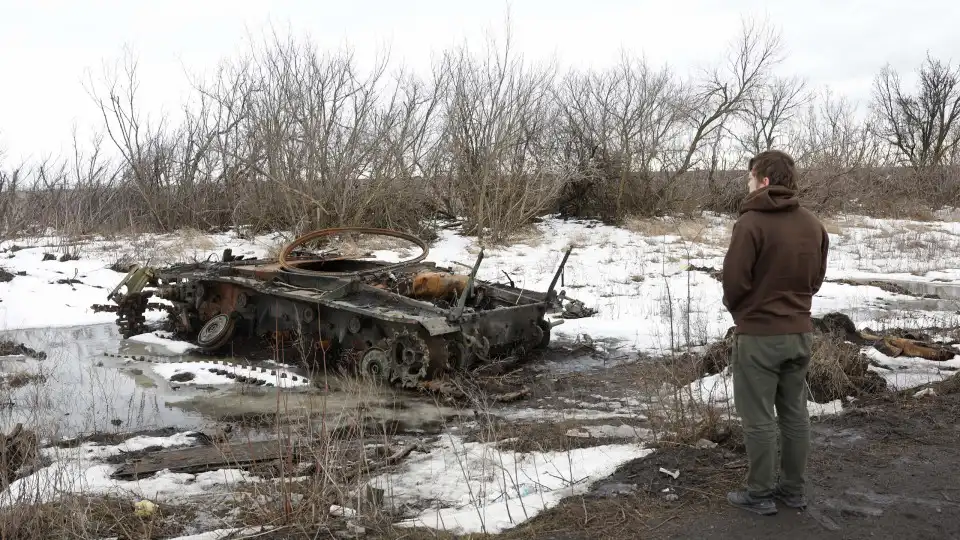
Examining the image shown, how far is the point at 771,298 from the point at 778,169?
1.89 ft

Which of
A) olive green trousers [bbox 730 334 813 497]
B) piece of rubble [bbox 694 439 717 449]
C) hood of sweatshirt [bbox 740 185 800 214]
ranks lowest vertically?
piece of rubble [bbox 694 439 717 449]

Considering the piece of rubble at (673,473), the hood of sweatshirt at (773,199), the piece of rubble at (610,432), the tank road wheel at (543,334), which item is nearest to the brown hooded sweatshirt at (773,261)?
the hood of sweatshirt at (773,199)

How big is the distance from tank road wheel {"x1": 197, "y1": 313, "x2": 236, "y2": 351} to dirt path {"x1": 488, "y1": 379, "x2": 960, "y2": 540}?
19.4ft

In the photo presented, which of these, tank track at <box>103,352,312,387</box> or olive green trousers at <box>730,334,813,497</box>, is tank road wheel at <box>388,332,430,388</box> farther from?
olive green trousers at <box>730,334,813,497</box>

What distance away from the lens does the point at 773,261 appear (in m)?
3.24

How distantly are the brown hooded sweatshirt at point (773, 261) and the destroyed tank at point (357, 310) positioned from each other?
3.63m

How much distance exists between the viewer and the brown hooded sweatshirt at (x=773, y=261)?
3.23 meters

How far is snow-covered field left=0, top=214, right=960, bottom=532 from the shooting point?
4.21 meters

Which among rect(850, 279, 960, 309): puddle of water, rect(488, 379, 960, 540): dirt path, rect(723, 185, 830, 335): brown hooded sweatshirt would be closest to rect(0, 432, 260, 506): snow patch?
rect(488, 379, 960, 540): dirt path

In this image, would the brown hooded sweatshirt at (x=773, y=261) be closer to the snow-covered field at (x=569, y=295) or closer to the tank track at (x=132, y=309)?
the snow-covered field at (x=569, y=295)

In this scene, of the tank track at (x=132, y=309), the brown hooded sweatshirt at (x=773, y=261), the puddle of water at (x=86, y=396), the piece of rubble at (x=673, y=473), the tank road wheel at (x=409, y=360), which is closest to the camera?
the brown hooded sweatshirt at (x=773, y=261)

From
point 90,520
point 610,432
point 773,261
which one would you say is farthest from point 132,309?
point 773,261

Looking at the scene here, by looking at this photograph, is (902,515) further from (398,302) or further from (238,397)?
(238,397)

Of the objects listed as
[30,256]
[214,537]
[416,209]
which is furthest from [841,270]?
[30,256]
